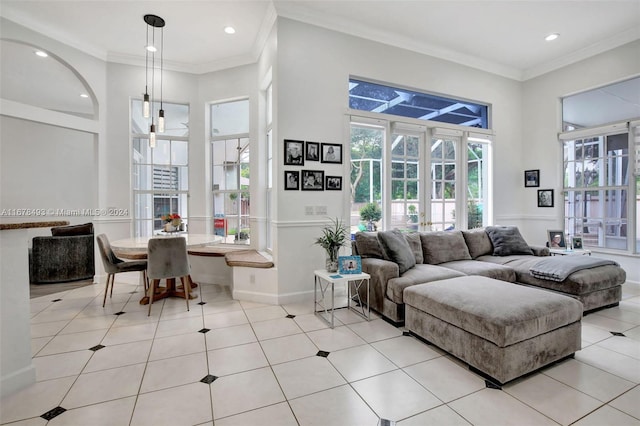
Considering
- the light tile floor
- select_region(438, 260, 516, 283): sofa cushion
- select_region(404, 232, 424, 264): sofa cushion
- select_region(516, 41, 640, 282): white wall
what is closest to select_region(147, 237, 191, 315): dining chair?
the light tile floor

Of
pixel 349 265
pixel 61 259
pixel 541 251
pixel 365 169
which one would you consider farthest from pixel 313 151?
pixel 61 259

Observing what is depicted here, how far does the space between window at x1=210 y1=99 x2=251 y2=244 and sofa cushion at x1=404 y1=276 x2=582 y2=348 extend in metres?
3.26

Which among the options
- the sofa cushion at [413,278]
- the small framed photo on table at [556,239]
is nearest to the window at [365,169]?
the sofa cushion at [413,278]

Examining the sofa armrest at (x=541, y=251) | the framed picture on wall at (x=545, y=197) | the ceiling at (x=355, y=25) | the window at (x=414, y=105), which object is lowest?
the sofa armrest at (x=541, y=251)

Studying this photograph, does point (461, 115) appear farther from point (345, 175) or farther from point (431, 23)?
point (345, 175)

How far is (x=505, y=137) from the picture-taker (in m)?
5.32

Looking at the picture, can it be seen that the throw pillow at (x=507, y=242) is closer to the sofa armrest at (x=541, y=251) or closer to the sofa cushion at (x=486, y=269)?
the sofa armrest at (x=541, y=251)

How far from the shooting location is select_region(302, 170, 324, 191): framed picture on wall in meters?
3.77

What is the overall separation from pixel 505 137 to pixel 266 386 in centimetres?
557

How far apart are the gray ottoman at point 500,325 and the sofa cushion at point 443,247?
4.02 ft

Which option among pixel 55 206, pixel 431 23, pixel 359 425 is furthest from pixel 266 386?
pixel 55 206

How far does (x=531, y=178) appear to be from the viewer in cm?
535

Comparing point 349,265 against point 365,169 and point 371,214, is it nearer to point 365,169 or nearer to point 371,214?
point 371,214

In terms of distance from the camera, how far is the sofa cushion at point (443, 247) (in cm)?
387
